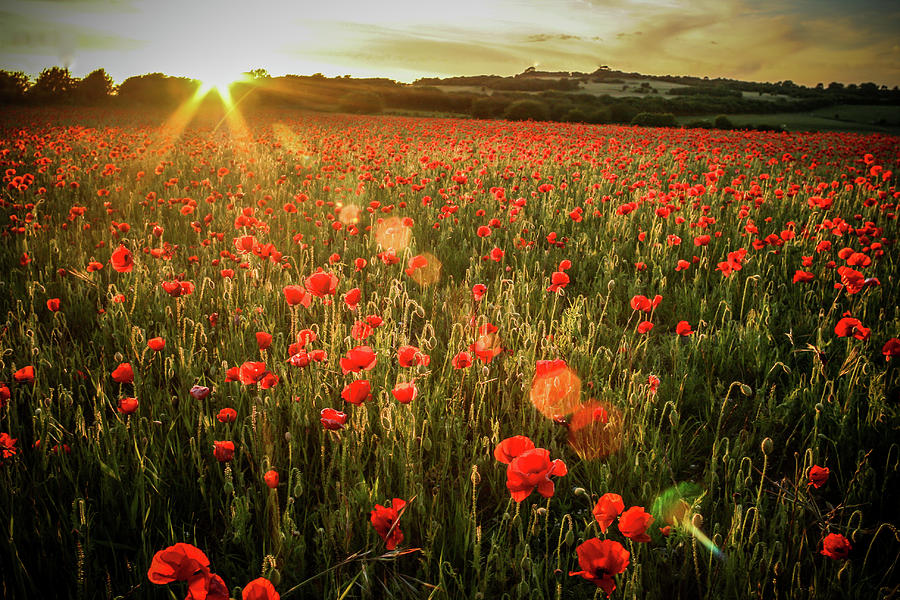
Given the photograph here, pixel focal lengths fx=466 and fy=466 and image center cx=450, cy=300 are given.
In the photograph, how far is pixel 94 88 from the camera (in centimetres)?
3334

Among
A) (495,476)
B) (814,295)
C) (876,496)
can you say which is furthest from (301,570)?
(814,295)

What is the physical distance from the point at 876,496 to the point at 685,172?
287 inches

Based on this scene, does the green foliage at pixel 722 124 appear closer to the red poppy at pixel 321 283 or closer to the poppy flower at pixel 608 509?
the red poppy at pixel 321 283

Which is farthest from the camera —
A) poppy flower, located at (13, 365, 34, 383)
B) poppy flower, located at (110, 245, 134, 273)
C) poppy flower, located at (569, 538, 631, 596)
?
poppy flower, located at (110, 245, 134, 273)

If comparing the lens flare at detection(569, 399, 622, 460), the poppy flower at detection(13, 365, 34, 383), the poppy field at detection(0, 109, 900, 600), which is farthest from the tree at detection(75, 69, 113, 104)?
the lens flare at detection(569, 399, 622, 460)

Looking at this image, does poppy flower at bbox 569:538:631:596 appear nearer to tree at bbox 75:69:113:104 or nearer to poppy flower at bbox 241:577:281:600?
poppy flower at bbox 241:577:281:600

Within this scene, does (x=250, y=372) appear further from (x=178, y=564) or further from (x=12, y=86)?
(x=12, y=86)

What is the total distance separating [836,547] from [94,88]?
44498mm

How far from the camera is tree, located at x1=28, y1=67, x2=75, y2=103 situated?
3122cm

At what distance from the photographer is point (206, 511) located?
1.66 m

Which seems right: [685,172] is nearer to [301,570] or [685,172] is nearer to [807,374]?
[807,374]

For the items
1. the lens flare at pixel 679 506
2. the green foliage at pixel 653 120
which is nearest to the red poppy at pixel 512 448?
the lens flare at pixel 679 506

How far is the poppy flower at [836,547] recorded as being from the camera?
1.20 metres

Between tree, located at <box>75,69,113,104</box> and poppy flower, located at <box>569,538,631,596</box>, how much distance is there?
40.9 metres
